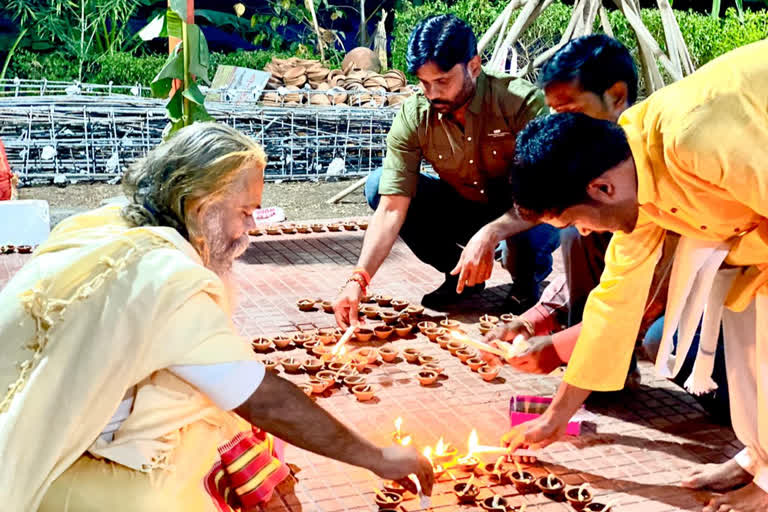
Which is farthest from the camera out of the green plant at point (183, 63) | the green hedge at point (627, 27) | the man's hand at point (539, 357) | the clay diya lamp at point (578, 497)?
the green hedge at point (627, 27)

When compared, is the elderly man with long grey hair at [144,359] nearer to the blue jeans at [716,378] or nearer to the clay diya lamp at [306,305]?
the blue jeans at [716,378]

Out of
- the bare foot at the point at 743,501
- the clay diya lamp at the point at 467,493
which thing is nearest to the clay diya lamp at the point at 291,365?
the clay diya lamp at the point at 467,493

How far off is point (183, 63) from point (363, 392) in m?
2.79

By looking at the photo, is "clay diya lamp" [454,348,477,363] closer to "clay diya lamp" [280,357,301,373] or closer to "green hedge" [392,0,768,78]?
"clay diya lamp" [280,357,301,373]

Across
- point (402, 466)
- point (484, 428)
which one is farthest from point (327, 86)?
point (402, 466)

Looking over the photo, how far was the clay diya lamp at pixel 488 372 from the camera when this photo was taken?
177 inches

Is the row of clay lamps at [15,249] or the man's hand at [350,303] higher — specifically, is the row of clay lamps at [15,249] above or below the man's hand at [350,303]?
below

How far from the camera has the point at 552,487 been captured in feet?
11.3

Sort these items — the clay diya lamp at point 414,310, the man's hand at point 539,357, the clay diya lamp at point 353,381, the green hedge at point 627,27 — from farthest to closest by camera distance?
the green hedge at point 627,27
the clay diya lamp at point 414,310
the clay diya lamp at point 353,381
the man's hand at point 539,357

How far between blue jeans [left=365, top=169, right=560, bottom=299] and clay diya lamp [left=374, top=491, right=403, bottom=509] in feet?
7.98

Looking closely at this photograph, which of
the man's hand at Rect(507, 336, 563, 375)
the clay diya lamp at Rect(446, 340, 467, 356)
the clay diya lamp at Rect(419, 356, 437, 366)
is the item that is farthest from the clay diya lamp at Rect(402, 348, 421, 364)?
the man's hand at Rect(507, 336, 563, 375)

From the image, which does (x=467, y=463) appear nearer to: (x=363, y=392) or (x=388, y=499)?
(x=388, y=499)

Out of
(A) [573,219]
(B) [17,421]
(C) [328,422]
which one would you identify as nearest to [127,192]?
(B) [17,421]

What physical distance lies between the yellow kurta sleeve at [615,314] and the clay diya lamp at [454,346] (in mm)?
1470
